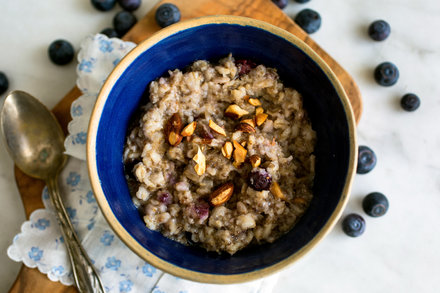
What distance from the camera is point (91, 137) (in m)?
1.31

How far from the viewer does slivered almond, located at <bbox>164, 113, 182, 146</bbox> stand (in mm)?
1389

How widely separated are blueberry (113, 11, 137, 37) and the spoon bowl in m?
0.52

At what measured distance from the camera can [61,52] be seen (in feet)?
6.25

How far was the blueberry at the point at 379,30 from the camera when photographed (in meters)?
1.98

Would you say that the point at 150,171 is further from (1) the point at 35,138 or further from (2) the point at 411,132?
(2) the point at 411,132

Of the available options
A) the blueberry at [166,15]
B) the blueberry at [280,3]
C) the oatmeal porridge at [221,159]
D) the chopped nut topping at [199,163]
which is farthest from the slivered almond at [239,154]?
the blueberry at [280,3]

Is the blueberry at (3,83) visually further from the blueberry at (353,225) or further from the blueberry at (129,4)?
the blueberry at (353,225)

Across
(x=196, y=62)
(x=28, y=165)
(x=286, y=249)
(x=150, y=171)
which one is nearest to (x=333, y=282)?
(x=286, y=249)

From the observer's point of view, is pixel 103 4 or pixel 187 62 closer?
pixel 187 62

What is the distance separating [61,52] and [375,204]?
5.33 feet

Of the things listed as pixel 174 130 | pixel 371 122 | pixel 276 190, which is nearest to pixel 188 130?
pixel 174 130

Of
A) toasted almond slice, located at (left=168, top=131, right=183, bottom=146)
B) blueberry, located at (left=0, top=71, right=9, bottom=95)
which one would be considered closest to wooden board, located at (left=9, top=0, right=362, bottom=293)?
blueberry, located at (left=0, top=71, right=9, bottom=95)

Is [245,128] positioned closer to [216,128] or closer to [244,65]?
[216,128]

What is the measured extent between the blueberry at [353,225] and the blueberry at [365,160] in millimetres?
213
